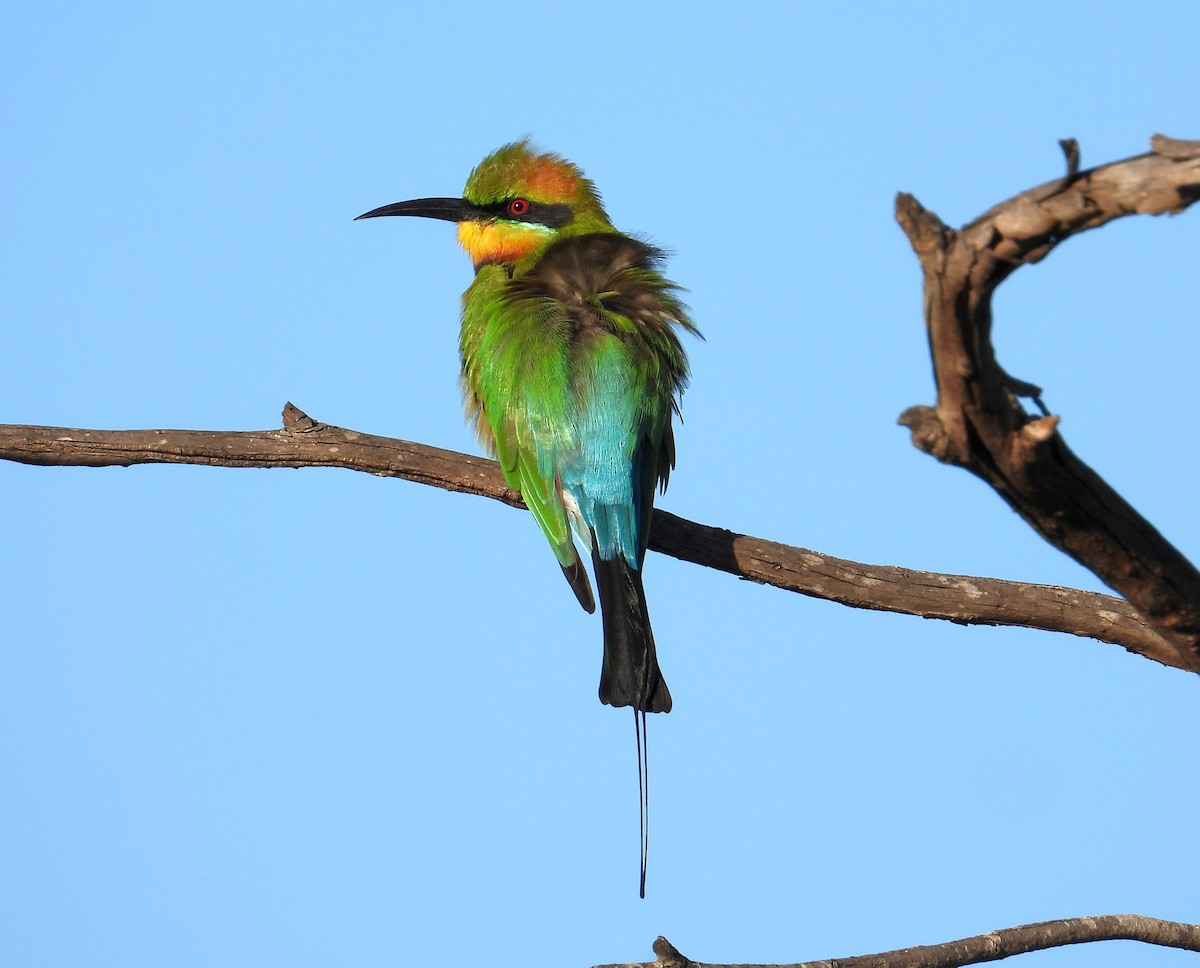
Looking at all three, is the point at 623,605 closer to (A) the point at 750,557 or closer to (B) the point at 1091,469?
(A) the point at 750,557

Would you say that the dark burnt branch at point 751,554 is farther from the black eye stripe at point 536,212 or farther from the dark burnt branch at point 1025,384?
the black eye stripe at point 536,212

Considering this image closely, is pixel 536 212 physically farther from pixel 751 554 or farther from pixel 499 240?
pixel 751 554

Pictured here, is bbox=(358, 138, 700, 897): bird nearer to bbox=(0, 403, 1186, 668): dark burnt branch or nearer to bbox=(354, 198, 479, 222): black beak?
bbox=(0, 403, 1186, 668): dark burnt branch

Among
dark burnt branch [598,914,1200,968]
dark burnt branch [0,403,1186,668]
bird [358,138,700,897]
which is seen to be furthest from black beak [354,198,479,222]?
dark burnt branch [598,914,1200,968]

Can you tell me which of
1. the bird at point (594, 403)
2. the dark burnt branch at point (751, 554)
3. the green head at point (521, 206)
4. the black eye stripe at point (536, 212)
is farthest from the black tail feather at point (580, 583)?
the black eye stripe at point (536, 212)

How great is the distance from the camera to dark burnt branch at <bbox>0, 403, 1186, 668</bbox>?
118 inches

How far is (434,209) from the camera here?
4.76 m

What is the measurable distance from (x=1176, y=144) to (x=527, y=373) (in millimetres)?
2193

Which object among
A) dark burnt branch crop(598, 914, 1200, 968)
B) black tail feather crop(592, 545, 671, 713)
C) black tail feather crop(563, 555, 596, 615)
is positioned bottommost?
dark burnt branch crop(598, 914, 1200, 968)

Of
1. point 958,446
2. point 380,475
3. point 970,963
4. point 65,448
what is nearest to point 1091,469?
point 958,446

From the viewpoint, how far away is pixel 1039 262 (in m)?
1.63

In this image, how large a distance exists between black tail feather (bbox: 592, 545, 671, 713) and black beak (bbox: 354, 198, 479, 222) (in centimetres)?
192

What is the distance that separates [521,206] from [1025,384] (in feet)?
10.3

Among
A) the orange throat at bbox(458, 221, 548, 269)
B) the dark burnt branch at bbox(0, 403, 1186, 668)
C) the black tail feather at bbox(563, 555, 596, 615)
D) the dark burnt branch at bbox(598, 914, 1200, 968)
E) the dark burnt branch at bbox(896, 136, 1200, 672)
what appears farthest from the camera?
the orange throat at bbox(458, 221, 548, 269)
